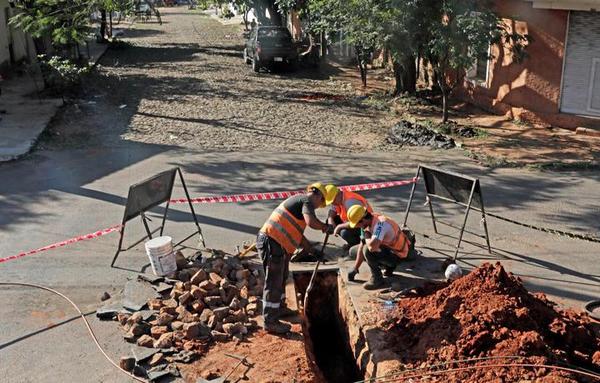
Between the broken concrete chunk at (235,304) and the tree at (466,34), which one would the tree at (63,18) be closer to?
the tree at (466,34)

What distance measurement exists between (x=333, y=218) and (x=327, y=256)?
840 mm

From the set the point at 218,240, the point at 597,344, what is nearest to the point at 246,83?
the point at 218,240

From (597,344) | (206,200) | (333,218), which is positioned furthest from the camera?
(206,200)

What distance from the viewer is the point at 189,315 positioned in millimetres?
7039

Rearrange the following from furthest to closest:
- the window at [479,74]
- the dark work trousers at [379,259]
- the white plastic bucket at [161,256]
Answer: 1. the window at [479,74]
2. the white plastic bucket at [161,256]
3. the dark work trousers at [379,259]

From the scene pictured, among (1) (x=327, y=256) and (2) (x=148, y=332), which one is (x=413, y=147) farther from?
(2) (x=148, y=332)

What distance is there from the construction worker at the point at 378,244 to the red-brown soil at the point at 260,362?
1384 millimetres

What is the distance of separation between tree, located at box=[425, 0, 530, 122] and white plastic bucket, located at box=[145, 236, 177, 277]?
9.43 meters

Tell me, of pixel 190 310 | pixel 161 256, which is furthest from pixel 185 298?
pixel 161 256

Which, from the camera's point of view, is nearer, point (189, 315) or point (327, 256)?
point (189, 315)

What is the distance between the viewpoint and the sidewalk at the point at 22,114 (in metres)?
14.5

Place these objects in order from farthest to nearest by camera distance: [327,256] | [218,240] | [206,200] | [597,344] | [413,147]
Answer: [413,147] < [206,200] < [218,240] < [327,256] < [597,344]

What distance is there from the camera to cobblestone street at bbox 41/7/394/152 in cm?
1560

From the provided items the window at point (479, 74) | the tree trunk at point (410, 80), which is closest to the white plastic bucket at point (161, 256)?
the window at point (479, 74)
